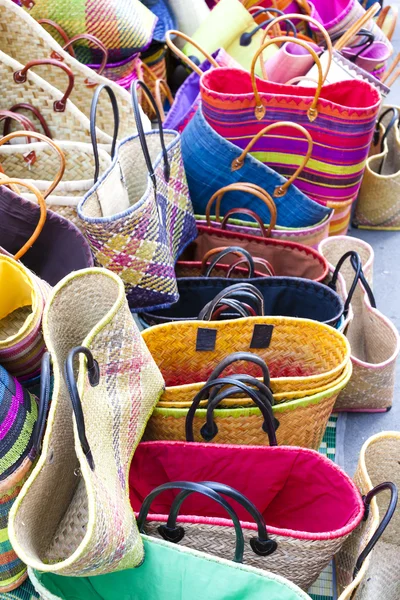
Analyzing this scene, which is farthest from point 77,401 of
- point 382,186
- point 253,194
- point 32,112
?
point 382,186

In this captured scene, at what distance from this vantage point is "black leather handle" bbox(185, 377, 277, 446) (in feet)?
2.59

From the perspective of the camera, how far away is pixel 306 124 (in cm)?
136

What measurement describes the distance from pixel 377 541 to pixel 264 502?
248 millimetres

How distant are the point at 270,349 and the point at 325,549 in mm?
330

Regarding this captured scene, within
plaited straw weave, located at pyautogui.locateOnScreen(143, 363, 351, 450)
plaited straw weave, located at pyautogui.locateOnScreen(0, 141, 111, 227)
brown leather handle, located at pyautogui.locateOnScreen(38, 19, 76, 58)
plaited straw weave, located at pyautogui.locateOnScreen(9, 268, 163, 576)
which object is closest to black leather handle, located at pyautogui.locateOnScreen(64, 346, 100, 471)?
plaited straw weave, located at pyautogui.locateOnScreen(9, 268, 163, 576)

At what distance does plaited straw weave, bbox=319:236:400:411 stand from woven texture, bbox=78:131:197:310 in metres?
0.41

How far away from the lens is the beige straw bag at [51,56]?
1.31 m

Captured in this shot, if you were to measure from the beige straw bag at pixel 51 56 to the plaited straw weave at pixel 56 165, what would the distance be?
0.13 meters

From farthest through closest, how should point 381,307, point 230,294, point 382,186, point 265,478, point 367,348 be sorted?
point 382,186, point 381,307, point 367,348, point 230,294, point 265,478

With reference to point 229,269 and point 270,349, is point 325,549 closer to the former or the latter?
point 270,349

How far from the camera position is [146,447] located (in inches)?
33.7

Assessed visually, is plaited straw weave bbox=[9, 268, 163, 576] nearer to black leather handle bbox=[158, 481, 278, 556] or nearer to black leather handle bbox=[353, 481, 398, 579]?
black leather handle bbox=[158, 481, 278, 556]

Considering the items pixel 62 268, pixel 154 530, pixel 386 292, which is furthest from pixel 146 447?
pixel 386 292

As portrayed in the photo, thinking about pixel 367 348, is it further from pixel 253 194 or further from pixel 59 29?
pixel 59 29
